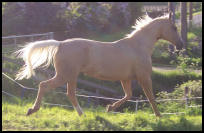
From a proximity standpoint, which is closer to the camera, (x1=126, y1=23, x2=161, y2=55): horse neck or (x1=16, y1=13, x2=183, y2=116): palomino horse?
(x1=16, y1=13, x2=183, y2=116): palomino horse

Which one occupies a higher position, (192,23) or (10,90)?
(192,23)

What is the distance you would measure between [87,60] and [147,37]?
6.11ft

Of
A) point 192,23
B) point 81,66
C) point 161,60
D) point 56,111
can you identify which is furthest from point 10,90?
point 192,23

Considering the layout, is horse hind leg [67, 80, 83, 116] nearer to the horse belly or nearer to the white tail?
the horse belly

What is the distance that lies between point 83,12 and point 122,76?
18.3 meters

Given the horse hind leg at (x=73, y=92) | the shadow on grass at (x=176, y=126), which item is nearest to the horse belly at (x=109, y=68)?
the horse hind leg at (x=73, y=92)

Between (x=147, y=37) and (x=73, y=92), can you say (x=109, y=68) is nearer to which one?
(x=73, y=92)

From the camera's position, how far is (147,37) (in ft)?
30.8

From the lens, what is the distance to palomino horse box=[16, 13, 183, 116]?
8.20 metres

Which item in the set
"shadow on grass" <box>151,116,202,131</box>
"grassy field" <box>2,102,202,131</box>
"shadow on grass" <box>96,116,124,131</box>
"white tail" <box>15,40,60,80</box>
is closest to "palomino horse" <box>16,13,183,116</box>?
"white tail" <box>15,40,60,80</box>

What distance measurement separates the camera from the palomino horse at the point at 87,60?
8.20 m

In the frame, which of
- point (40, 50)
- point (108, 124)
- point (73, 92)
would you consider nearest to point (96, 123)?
point (108, 124)

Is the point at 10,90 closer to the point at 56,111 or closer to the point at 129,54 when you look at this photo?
the point at 56,111

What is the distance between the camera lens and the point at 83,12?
87.4ft
